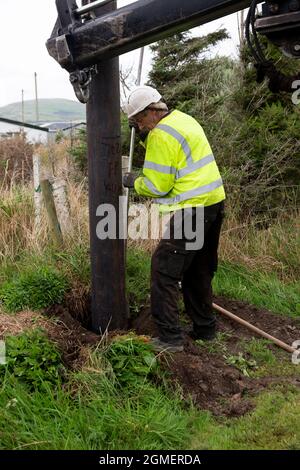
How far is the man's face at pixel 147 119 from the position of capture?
4.56m

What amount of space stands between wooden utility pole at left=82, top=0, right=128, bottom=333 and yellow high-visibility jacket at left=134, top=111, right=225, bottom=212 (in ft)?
1.21

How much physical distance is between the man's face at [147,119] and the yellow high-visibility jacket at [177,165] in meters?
0.08

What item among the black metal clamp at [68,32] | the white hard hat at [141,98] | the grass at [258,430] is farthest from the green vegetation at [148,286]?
the black metal clamp at [68,32]

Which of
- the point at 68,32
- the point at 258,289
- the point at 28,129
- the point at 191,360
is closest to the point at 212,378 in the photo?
the point at 191,360

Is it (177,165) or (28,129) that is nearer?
(177,165)

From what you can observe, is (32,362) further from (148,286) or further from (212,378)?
(148,286)

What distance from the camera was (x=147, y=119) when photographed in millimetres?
4582

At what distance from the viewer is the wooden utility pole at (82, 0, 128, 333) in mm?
4617

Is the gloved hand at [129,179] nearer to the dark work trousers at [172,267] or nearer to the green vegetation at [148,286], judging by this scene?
the dark work trousers at [172,267]

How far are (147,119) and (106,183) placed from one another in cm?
65

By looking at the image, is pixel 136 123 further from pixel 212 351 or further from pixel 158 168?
pixel 212 351

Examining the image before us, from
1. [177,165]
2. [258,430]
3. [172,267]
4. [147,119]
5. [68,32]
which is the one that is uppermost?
[68,32]

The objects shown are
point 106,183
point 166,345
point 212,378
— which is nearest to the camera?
point 212,378

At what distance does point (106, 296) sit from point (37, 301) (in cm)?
63
